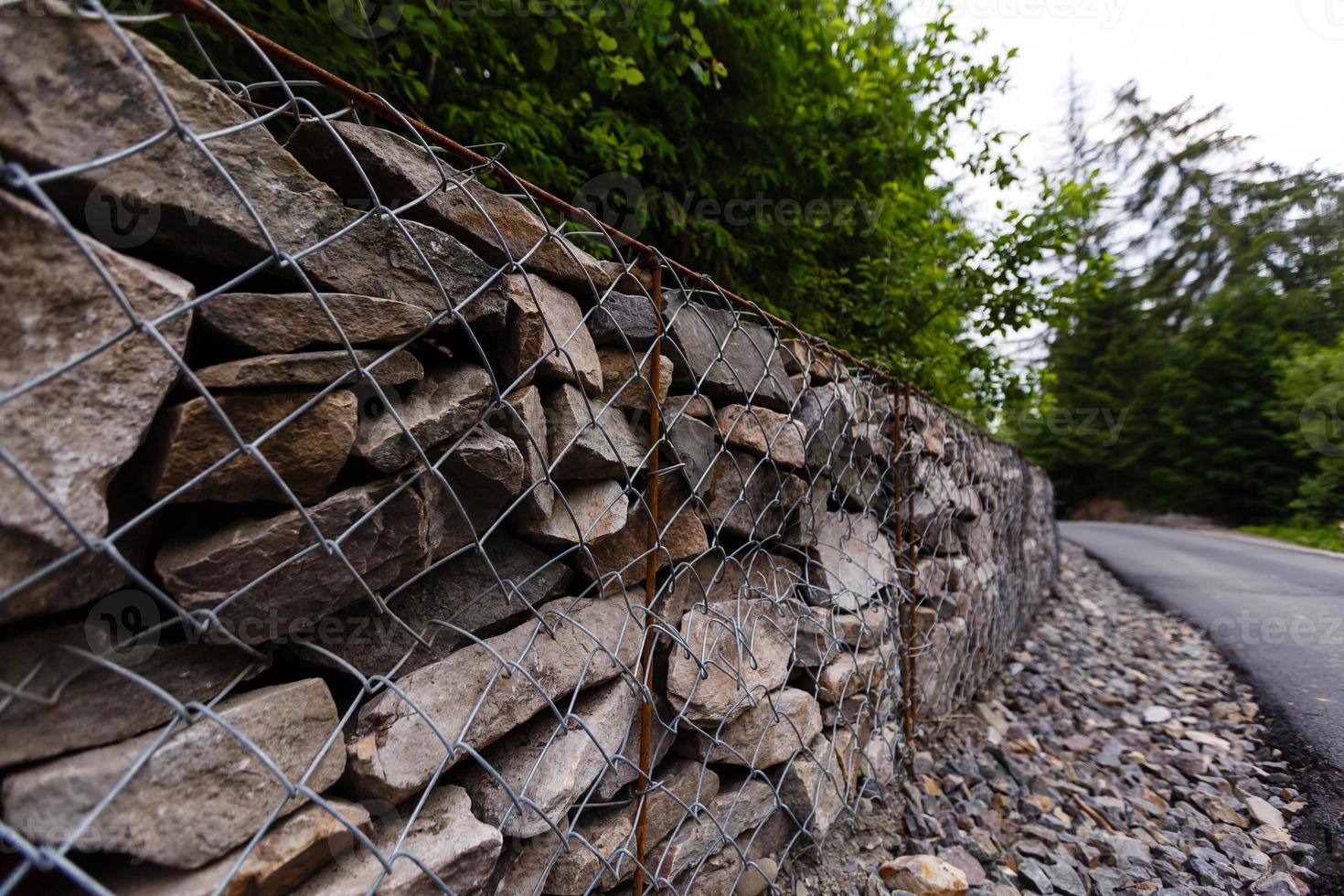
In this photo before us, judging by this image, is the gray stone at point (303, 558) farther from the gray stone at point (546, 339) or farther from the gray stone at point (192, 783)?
the gray stone at point (546, 339)

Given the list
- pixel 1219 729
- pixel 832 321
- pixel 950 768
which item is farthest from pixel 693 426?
pixel 1219 729

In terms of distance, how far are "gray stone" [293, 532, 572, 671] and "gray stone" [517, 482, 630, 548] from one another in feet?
0.17

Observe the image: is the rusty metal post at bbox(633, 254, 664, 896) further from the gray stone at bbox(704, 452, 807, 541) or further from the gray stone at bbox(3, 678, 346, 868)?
the gray stone at bbox(3, 678, 346, 868)

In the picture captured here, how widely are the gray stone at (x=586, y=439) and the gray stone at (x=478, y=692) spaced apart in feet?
0.93

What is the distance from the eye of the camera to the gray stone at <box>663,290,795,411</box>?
1.54 metres

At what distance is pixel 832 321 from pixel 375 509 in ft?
11.1

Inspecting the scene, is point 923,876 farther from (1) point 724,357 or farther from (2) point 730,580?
(1) point 724,357

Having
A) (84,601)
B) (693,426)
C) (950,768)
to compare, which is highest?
(693,426)

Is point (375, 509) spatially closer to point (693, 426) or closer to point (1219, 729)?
point (693, 426)

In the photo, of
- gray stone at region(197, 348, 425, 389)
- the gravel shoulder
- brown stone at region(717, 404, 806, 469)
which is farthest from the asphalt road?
Result: gray stone at region(197, 348, 425, 389)

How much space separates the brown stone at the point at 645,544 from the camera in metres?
1.33

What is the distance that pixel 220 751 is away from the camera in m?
0.74

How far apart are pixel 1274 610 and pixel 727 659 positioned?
19.4 feet

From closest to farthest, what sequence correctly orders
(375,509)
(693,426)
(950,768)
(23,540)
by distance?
(23,540), (375,509), (693,426), (950,768)
